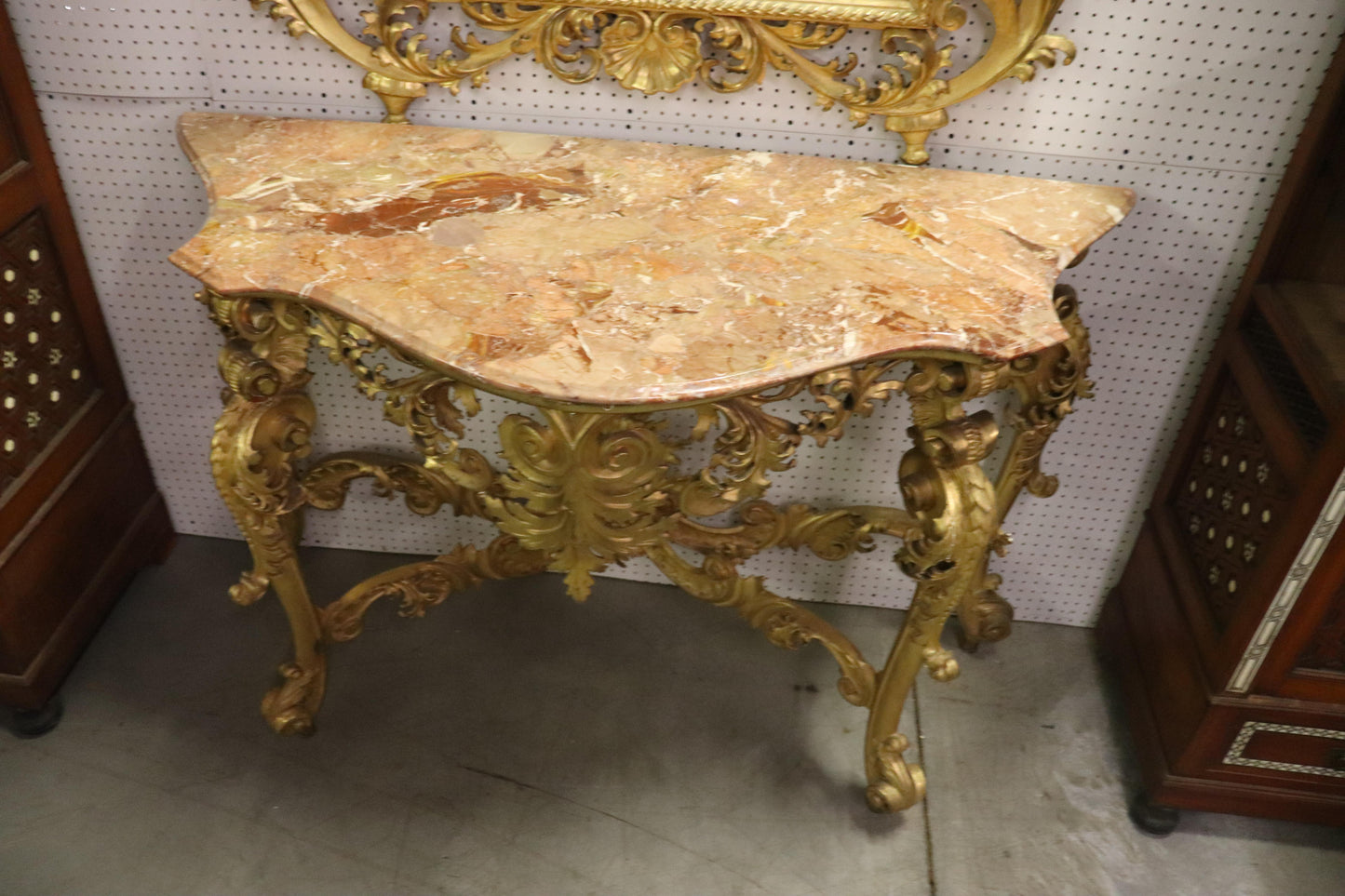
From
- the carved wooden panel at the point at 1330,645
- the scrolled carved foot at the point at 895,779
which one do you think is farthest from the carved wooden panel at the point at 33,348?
the carved wooden panel at the point at 1330,645

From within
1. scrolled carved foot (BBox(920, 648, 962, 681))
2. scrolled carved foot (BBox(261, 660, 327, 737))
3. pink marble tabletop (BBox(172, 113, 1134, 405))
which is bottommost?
scrolled carved foot (BBox(261, 660, 327, 737))

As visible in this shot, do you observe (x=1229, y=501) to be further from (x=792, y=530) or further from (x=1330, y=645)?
(x=792, y=530)

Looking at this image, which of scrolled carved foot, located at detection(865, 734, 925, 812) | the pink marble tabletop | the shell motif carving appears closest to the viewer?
the pink marble tabletop

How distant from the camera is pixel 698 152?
1975mm

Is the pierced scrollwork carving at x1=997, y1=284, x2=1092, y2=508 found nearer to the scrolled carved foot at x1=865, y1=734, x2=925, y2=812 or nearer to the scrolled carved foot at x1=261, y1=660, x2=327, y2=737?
the scrolled carved foot at x1=865, y1=734, x2=925, y2=812

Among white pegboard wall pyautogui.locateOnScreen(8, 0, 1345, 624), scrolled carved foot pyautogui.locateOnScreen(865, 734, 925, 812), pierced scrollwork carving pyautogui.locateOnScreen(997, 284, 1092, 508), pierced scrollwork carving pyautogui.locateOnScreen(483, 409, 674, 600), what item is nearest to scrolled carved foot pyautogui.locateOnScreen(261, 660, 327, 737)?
white pegboard wall pyautogui.locateOnScreen(8, 0, 1345, 624)

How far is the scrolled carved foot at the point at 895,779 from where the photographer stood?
83.0 inches

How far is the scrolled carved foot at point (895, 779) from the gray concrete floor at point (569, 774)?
0.07 meters

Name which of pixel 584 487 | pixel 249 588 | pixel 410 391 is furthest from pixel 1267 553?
pixel 249 588

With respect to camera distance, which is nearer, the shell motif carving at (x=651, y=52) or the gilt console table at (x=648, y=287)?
the gilt console table at (x=648, y=287)

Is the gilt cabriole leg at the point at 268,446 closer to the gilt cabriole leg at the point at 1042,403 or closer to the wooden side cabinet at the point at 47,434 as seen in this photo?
the wooden side cabinet at the point at 47,434

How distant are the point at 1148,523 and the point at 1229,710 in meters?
0.53

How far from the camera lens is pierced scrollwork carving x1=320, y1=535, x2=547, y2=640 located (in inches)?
92.0

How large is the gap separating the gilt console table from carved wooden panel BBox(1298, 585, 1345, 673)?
1.88 ft
